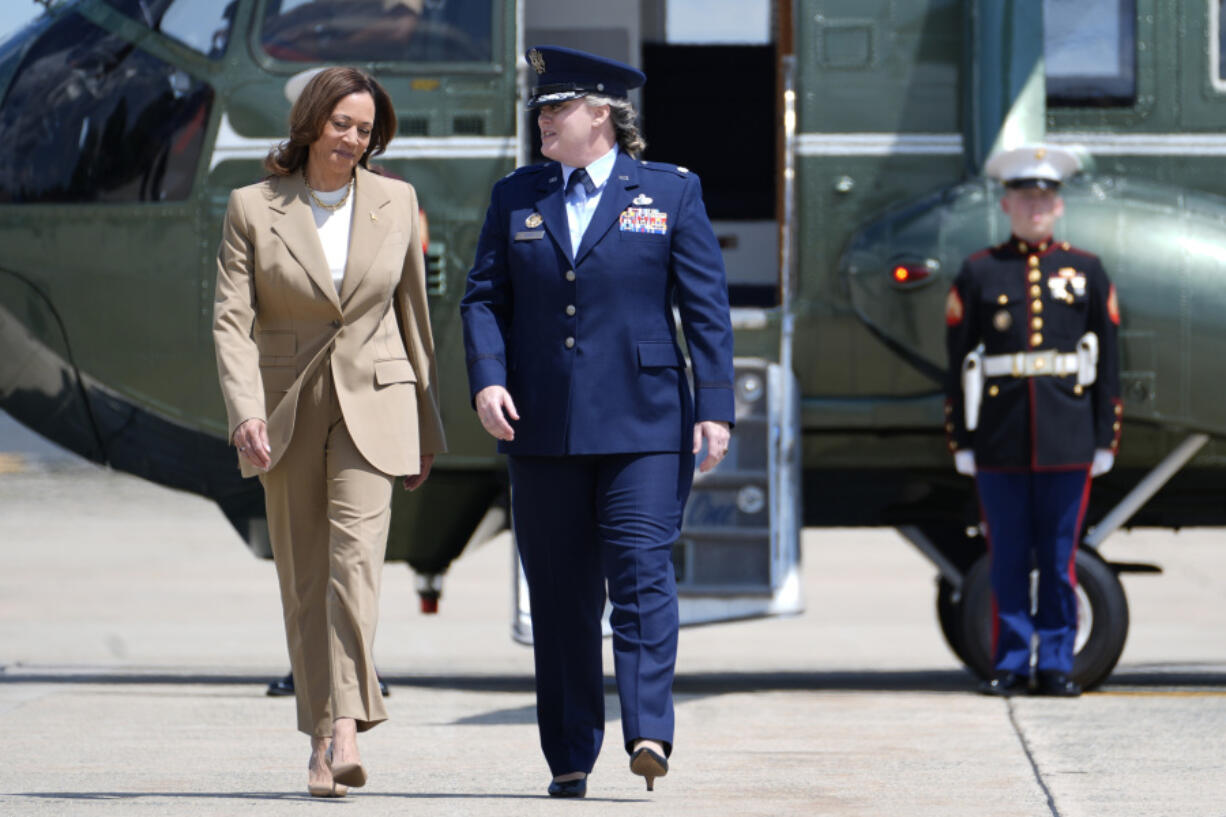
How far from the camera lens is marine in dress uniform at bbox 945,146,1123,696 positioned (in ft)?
24.5

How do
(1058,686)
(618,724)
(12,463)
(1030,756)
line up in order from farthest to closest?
1. (12,463)
2. (1058,686)
3. (618,724)
4. (1030,756)

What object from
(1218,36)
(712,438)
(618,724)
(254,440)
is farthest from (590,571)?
(1218,36)

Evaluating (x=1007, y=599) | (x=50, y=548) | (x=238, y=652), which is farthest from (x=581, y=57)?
(x=50, y=548)

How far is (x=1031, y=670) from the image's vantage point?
25.0ft

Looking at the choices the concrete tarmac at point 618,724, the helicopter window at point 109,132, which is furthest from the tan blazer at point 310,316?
the helicopter window at point 109,132

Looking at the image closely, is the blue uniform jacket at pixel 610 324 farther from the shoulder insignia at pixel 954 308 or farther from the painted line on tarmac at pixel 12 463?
the painted line on tarmac at pixel 12 463

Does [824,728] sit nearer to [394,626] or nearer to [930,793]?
[930,793]

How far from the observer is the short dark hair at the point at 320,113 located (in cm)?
533

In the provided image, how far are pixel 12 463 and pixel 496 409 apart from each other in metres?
29.6

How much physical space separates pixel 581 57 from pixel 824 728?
8.02 feet

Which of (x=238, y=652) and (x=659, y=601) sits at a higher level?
(x=659, y=601)

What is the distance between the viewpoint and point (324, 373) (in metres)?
5.32

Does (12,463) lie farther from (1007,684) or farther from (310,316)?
(310,316)

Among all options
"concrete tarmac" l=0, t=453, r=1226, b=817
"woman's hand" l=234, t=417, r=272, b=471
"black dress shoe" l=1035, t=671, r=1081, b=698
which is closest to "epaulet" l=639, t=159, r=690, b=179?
"woman's hand" l=234, t=417, r=272, b=471
